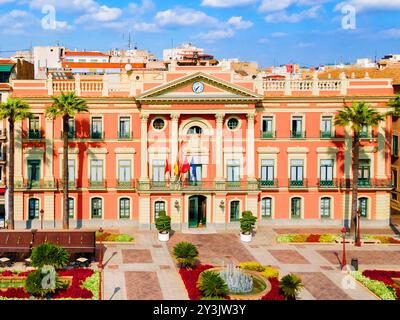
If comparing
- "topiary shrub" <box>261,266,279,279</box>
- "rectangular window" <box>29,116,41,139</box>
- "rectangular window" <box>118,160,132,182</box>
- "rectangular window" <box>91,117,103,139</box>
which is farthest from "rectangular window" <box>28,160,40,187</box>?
"topiary shrub" <box>261,266,279,279</box>

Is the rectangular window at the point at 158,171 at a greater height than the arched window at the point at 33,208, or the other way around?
the rectangular window at the point at 158,171

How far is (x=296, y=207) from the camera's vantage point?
5778 centimetres

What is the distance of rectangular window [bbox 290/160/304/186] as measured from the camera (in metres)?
57.2

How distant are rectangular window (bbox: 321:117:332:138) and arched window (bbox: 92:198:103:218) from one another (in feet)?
75.8

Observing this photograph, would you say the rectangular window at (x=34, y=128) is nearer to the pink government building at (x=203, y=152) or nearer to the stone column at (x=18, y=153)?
the pink government building at (x=203, y=152)

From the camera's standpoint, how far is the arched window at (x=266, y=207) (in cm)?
5747

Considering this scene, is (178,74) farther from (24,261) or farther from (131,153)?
(24,261)

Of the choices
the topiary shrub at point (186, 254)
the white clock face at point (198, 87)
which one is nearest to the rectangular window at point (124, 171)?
the white clock face at point (198, 87)

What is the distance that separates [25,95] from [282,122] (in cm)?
2518

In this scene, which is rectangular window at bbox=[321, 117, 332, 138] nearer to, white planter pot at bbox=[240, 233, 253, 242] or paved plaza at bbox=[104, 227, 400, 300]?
paved plaza at bbox=[104, 227, 400, 300]

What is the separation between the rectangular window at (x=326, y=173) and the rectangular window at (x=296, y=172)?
6.47 ft

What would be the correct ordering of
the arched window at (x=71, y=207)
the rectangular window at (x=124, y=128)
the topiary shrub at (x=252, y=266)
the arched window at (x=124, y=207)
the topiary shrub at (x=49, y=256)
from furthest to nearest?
the arched window at (x=124, y=207) < the rectangular window at (x=124, y=128) < the arched window at (x=71, y=207) < the topiary shrub at (x=252, y=266) < the topiary shrub at (x=49, y=256)

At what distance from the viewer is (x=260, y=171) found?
57.1 meters
